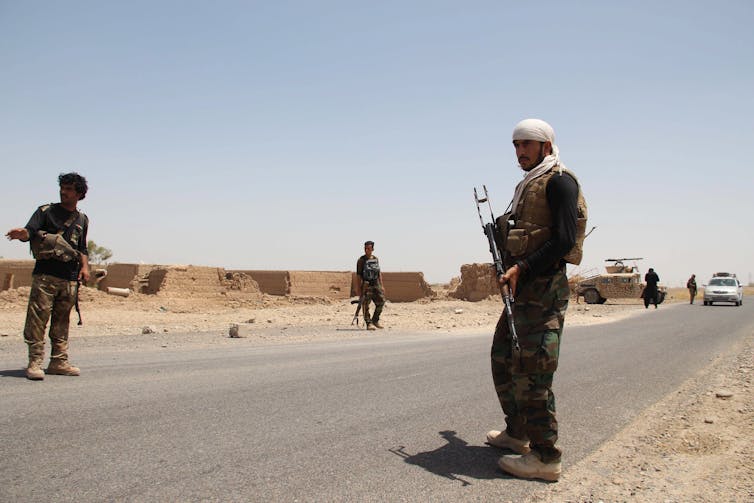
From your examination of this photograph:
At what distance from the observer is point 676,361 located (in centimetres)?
882

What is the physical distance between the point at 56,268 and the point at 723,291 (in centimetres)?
3090

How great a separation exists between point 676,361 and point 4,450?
8373mm

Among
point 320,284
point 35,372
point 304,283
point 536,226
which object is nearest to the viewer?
point 536,226

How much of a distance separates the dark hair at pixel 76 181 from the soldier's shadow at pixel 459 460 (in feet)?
13.2

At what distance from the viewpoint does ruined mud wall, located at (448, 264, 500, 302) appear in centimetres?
3195

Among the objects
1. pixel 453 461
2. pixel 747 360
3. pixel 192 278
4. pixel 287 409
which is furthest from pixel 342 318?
pixel 453 461

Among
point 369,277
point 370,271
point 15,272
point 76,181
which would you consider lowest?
point 15,272

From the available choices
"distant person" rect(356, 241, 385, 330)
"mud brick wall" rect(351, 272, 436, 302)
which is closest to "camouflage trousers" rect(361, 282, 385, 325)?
"distant person" rect(356, 241, 385, 330)

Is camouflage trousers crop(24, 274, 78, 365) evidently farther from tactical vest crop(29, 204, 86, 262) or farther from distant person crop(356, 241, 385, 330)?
distant person crop(356, 241, 385, 330)

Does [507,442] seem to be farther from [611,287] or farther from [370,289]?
[611,287]

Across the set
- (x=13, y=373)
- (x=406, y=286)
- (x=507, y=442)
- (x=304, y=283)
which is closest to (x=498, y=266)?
(x=507, y=442)

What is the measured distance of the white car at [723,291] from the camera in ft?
96.3

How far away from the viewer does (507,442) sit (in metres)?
3.78

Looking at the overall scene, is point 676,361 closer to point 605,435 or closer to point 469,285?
point 605,435
